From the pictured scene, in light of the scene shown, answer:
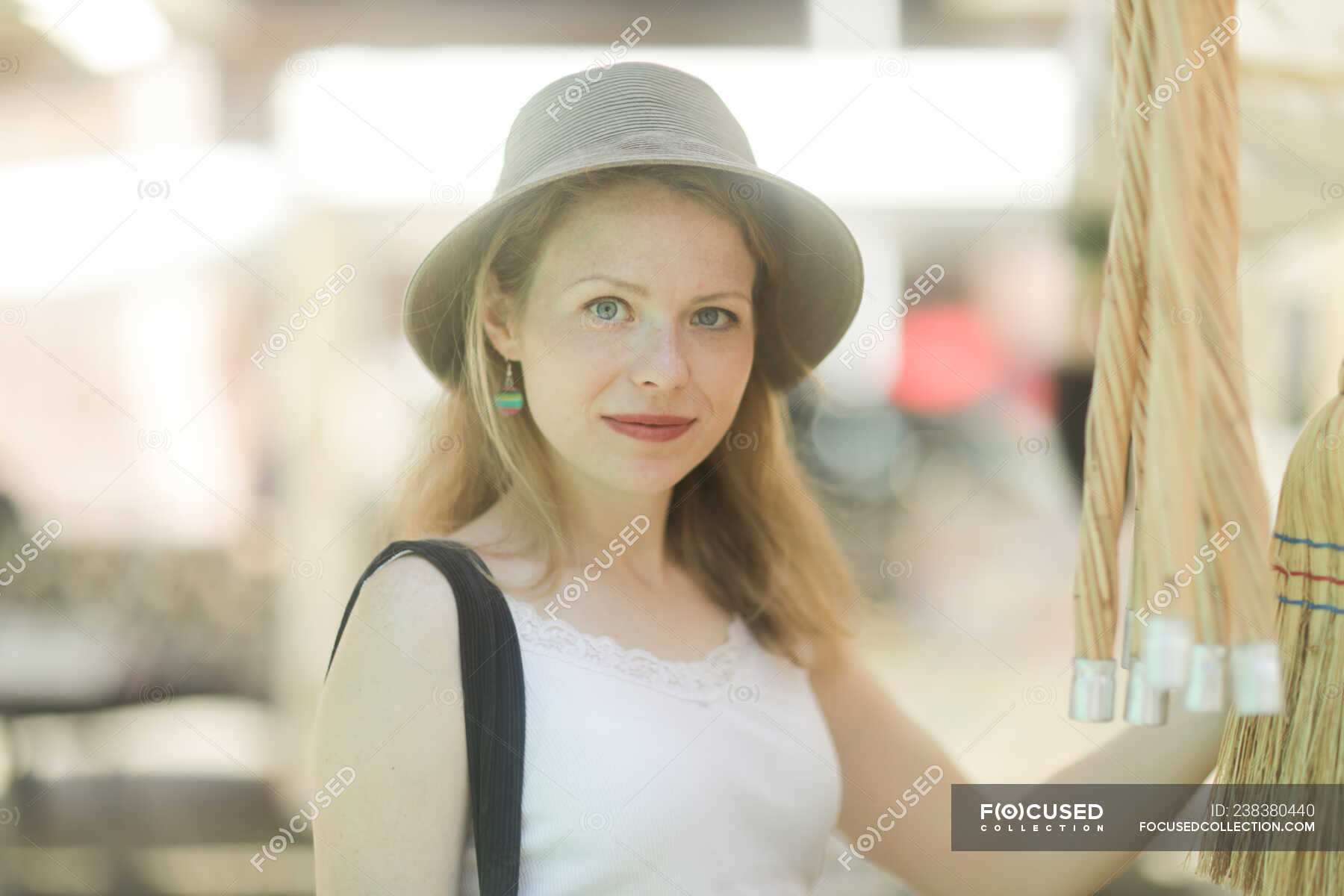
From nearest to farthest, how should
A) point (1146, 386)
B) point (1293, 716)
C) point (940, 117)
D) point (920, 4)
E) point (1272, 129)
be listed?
point (1146, 386) → point (1293, 716) → point (1272, 129) → point (920, 4) → point (940, 117)

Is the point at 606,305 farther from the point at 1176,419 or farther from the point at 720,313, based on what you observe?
the point at 1176,419

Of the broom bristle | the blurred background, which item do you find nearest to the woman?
the broom bristle

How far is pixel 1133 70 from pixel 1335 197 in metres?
1.14

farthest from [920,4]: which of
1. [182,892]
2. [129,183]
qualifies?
[182,892]

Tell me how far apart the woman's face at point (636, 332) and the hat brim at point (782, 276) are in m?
0.05

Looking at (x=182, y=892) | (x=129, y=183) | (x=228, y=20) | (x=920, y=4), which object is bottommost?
Answer: (x=182, y=892)

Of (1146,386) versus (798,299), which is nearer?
(1146,386)

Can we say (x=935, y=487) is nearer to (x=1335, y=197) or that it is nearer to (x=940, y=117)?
(x=940, y=117)

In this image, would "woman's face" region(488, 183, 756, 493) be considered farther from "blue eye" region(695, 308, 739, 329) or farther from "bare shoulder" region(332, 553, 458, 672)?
"bare shoulder" region(332, 553, 458, 672)

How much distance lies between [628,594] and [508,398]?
0.23 m

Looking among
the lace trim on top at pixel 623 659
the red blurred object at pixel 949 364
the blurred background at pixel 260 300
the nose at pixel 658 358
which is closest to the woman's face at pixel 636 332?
the nose at pixel 658 358

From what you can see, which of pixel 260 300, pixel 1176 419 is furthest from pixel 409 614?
pixel 260 300

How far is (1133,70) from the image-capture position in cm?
44

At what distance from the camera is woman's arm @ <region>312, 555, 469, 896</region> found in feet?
2.43
